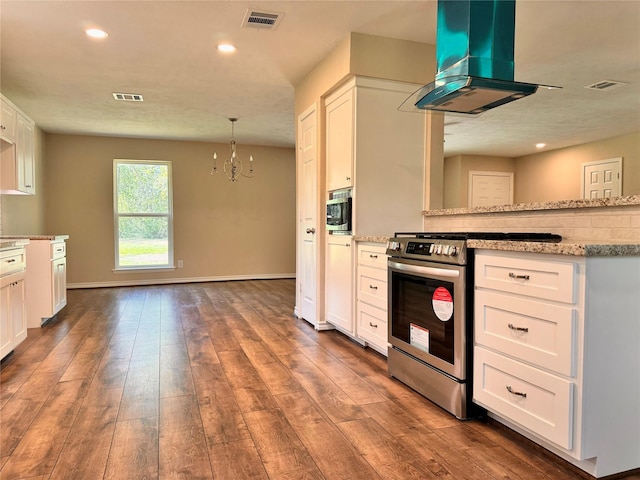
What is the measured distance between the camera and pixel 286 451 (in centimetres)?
182

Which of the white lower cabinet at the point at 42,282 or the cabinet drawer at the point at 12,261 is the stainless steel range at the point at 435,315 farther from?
the white lower cabinet at the point at 42,282

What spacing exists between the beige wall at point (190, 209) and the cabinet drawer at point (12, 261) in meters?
3.58

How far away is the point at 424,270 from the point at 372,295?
86 cm

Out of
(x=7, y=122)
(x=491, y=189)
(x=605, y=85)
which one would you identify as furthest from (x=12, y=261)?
(x=605, y=85)

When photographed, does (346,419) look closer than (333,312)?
Yes

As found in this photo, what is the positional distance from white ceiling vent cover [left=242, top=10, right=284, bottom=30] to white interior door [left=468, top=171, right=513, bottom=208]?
10.9 ft

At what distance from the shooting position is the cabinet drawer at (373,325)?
9.76ft

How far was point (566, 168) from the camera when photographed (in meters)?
4.24

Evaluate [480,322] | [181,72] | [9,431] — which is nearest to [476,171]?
[181,72]

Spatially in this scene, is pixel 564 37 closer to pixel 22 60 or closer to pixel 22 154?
pixel 22 60

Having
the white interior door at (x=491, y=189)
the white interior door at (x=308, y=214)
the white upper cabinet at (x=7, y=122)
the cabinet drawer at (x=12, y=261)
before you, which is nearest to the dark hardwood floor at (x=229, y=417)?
the white interior door at (x=308, y=214)

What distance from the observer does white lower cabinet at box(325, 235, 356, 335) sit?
3467 mm

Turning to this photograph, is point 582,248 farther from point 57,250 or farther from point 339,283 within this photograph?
point 57,250

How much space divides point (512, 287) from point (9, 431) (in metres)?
2.34
